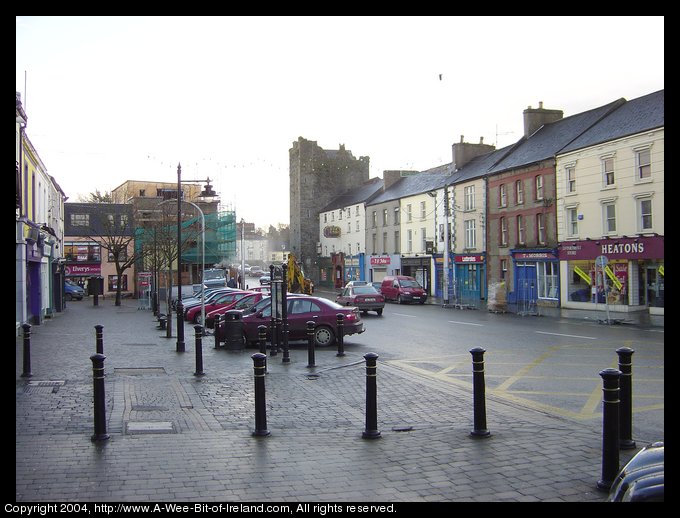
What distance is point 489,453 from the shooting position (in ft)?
23.8

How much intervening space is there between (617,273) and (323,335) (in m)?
19.3

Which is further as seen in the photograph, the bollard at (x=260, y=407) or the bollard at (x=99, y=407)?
the bollard at (x=260, y=407)

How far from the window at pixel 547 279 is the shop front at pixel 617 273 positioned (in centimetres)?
149

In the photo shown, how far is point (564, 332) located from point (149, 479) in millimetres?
18551

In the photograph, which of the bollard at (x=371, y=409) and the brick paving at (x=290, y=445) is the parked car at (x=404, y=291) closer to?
the brick paving at (x=290, y=445)

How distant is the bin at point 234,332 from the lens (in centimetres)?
1855

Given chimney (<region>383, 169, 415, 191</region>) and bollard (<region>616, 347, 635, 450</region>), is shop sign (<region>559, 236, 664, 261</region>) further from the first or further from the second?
chimney (<region>383, 169, 415, 191</region>)

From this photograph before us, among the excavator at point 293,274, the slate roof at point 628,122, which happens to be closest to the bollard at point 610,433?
the excavator at point 293,274

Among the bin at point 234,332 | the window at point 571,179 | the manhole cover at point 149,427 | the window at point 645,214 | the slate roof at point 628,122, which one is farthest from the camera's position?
the window at point 571,179

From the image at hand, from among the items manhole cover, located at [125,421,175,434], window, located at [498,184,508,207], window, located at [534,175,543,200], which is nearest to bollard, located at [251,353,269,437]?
manhole cover, located at [125,421,175,434]

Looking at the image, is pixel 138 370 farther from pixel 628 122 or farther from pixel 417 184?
pixel 417 184

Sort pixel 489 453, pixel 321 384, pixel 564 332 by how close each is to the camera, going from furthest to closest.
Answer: pixel 564 332, pixel 321 384, pixel 489 453

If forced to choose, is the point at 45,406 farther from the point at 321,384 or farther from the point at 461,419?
the point at 461,419
